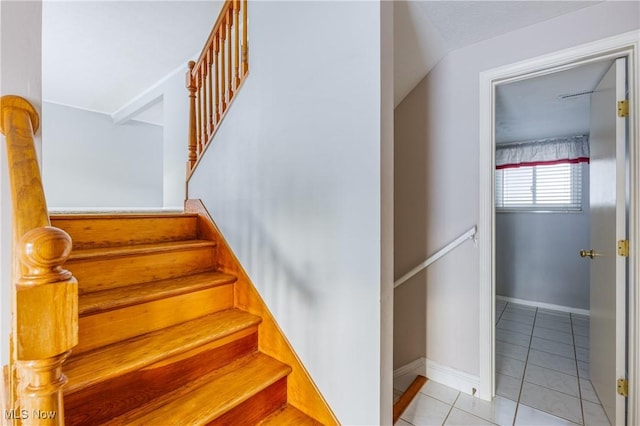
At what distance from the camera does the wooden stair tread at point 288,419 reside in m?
1.34

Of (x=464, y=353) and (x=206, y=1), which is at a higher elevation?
(x=206, y=1)

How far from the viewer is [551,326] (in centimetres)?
307

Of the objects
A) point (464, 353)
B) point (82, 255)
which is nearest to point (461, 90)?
point (464, 353)

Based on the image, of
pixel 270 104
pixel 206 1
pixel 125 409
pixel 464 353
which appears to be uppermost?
pixel 206 1

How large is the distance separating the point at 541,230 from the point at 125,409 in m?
4.52

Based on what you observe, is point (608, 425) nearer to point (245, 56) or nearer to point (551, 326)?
point (551, 326)

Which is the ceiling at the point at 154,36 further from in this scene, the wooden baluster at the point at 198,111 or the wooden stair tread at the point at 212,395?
the wooden stair tread at the point at 212,395

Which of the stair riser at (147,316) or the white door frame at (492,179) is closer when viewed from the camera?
the stair riser at (147,316)

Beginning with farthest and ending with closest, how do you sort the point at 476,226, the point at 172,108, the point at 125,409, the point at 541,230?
A: the point at 541,230, the point at 172,108, the point at 476,226, the point at 125,409

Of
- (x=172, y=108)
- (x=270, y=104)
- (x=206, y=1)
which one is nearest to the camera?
(x=270, y=104)

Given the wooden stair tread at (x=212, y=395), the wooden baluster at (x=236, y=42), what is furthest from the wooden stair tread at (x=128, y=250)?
the wooden baluster at (x=236, y=42)

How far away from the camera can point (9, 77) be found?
0.99m

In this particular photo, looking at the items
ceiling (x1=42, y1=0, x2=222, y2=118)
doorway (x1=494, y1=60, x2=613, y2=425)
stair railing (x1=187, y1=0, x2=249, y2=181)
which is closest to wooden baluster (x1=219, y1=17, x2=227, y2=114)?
stair railing (x1=187, y1=0, x2=249, y2=181)

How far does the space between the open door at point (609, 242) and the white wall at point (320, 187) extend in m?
1.34
